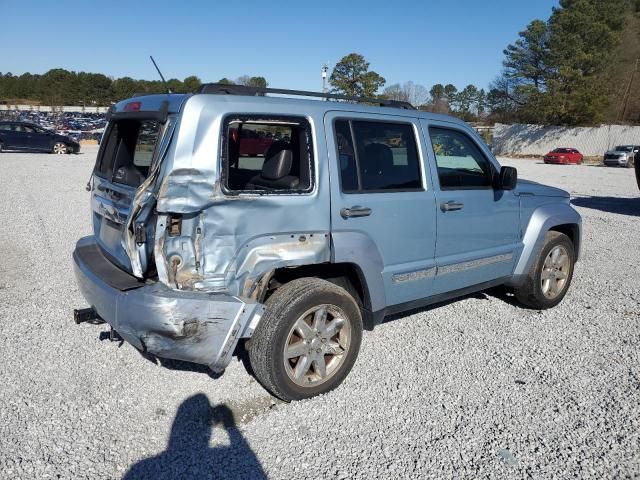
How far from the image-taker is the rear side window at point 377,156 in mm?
3373

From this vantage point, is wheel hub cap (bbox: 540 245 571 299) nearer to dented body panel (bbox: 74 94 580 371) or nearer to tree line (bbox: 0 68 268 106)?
dented body panel (bbox: 74 94 580 371)

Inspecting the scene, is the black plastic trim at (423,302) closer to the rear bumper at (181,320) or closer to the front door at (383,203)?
the front door at (383,203)

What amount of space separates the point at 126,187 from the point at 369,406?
7.10 feet

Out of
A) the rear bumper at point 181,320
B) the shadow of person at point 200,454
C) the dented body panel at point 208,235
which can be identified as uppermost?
the dented body panel at point 208,235

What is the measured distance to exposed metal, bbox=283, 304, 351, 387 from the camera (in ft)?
10.4

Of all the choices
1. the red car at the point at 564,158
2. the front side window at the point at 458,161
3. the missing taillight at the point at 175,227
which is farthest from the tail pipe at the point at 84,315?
the red car at the point at 564,158

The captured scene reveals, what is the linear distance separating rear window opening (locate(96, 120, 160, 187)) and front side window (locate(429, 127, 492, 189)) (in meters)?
2.10

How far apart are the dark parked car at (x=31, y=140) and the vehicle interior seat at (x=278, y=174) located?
23.9 metres

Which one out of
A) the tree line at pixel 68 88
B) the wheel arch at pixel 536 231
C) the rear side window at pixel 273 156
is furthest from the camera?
the tree line at pixel 68 88

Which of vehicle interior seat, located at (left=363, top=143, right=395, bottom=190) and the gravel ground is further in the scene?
vehicle interior seat, located at (left=363, top=143, right=395, bottom=190)

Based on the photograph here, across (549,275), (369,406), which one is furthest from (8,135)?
(369,406)

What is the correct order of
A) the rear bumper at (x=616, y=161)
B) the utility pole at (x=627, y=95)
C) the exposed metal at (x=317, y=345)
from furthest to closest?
the utility pole at (x=627, y=95) → the rear bumper at (x=616, y=161) → the exposed metal at (x=317, y=345)

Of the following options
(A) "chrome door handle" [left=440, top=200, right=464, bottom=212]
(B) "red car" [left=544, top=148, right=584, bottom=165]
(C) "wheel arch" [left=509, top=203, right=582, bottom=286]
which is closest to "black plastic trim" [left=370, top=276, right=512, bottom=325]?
(C) "wheel arch" [left=509, top=203, right=582, bottom=286]

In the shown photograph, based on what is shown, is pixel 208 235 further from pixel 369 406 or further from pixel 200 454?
pixel 369 406
